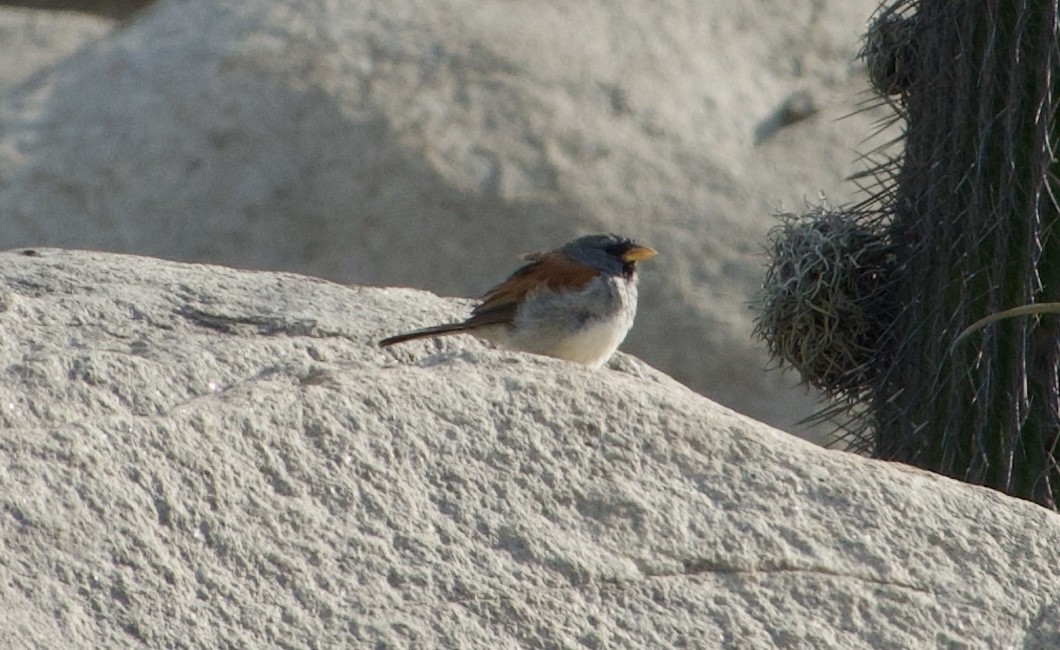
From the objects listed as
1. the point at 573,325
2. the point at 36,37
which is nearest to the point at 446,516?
the point at 573,325

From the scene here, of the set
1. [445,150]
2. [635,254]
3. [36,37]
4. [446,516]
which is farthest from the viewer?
[36,37]

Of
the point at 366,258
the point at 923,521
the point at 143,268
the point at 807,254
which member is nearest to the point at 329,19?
the point at 366,258

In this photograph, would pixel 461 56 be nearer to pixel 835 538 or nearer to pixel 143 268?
pixel 143 268

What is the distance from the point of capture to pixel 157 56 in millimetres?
9406

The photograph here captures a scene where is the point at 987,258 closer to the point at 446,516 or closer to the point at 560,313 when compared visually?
the point at 560,313

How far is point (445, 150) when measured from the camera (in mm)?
8820

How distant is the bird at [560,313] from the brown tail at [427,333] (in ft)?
0.16

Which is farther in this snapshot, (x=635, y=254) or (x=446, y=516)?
(x=635, y=254)

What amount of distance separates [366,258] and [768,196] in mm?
2119

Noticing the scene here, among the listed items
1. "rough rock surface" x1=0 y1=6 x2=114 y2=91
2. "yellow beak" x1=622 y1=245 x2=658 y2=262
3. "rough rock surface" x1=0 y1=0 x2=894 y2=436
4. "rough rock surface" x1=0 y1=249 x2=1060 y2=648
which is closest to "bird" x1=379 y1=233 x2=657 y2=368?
"yellow beak" x1=622 y1=245 x2=658 y2=262

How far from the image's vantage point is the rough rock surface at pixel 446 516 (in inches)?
124

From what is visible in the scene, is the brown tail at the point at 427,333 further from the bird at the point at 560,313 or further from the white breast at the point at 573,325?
the white breast at the point at 573,325

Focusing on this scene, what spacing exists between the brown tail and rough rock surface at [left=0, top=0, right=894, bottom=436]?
4081mm

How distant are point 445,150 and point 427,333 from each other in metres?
4.52
